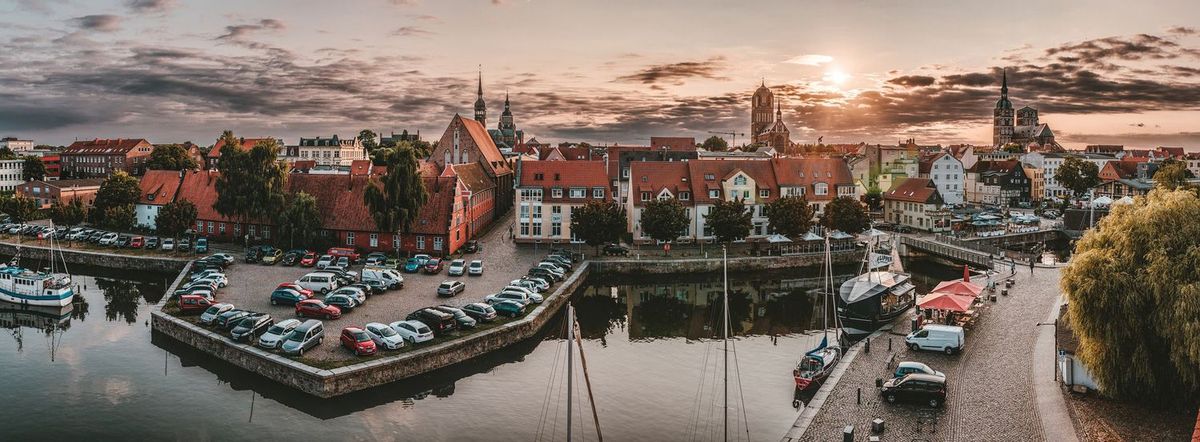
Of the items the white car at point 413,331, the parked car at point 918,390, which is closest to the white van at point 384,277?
the white car at point 413,331

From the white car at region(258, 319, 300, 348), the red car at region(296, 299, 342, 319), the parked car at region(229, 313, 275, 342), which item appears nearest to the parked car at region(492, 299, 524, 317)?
the red car at region(296, 299, 342, 319)

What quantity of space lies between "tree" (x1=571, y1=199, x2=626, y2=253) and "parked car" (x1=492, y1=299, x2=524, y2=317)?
18278 mm

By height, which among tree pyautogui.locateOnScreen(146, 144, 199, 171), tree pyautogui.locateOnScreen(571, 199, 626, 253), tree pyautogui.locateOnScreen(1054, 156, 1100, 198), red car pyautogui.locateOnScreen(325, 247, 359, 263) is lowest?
red car pyautogui.locateOnScreen(325, 247, 359, 263)

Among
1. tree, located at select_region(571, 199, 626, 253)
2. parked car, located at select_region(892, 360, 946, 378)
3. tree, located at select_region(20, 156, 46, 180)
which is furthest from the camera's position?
tree, located at select_region(20, 156, 46, 180)

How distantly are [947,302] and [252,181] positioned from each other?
151 feet

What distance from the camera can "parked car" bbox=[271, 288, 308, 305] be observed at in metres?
37.9

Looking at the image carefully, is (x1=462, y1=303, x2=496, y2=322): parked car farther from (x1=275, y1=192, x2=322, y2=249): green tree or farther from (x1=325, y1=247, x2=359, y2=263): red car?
(x1=275, y1=192, x2=322, y2=249): green tree

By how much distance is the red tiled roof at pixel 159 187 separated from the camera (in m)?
67.4

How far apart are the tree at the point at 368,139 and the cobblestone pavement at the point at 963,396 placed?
504ft

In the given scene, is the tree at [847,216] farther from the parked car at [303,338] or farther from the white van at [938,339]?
the parked car at [303,338]

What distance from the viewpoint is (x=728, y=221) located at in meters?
57.7

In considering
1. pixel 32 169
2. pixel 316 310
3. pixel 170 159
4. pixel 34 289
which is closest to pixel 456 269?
pixel 316 310

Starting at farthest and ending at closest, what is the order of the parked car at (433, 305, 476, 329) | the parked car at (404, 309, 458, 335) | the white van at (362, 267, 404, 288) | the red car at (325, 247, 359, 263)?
1. the red car at (325, 247, 359, 263)
2. the white van at (362, 267, 404, 288)
3. the parked car at (433, 305, 476, 329)
4. the parked car at (404, 309, 458, 335)

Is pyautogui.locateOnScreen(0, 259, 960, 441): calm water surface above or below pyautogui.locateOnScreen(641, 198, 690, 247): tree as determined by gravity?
below
